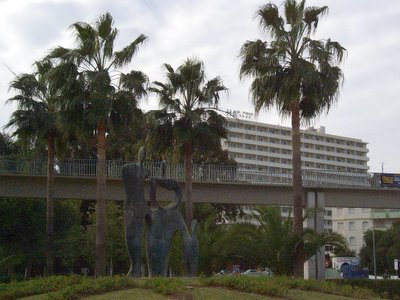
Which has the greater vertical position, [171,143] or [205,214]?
[171,143]

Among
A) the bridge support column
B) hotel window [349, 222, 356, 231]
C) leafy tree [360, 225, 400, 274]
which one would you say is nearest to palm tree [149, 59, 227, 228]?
the bridge support column

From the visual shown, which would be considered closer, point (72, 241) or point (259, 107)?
point (259, 107)

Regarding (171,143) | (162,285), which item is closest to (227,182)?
(171,143)

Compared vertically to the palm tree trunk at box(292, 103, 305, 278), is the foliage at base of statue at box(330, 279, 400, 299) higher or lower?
lower

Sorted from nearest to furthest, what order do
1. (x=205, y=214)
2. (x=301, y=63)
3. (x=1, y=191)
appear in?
(x=301, y=63), (x=1, y=191), (x=205, y=214)

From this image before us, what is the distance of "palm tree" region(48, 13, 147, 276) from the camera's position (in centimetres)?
2947

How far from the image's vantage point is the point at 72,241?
46.3 metres

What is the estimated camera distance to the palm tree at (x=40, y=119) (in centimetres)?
3438

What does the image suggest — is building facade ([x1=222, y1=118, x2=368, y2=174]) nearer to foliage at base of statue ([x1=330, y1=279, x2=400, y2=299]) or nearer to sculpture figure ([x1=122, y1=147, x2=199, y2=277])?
foliage at base of statue ([x1=330, y1=279, x2=400, y2=299])

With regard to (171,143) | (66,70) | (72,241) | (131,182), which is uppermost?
(66,70)

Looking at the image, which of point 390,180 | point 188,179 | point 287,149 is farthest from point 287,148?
point 188,179

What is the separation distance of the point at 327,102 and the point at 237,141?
11180 cm

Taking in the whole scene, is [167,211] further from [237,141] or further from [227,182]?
[237,141]

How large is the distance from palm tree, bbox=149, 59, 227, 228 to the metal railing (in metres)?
6.21
